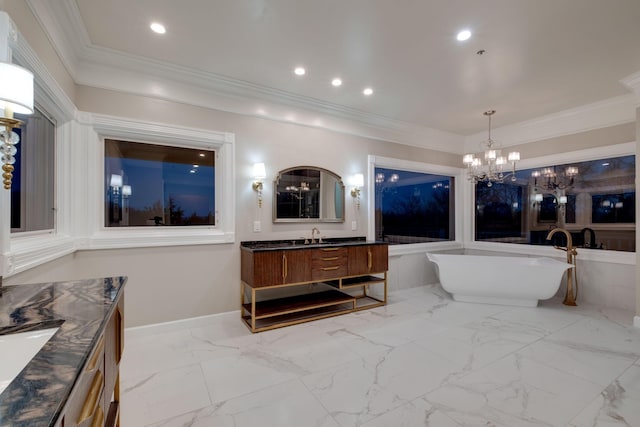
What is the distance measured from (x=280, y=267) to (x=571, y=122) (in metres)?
4.57

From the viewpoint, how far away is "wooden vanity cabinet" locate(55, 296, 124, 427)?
737mm

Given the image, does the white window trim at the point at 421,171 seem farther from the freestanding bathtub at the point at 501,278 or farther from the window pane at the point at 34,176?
the window pane at the point at 34,176

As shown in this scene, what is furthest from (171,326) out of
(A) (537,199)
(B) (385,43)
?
(A) (537,199)

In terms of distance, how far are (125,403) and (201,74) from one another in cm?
300

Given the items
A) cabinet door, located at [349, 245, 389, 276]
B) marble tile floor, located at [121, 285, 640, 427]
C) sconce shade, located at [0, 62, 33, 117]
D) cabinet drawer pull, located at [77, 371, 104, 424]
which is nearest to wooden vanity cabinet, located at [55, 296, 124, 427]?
cabinet drawer pull, located at [77, 371, 104, 424]

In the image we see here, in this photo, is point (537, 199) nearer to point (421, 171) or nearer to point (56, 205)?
point (421, 171)

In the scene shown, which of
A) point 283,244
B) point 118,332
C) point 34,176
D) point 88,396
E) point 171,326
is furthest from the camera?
point 283,244

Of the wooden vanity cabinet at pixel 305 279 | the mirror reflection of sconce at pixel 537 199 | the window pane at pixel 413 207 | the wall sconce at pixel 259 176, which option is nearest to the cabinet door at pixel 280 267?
the wooden vanity cabinet at pixel 305 279

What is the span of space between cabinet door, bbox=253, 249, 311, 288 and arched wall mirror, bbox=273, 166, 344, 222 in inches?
24.6

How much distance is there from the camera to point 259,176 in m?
3.48

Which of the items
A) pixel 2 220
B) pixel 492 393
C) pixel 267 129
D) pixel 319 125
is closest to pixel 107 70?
pixel 267 129

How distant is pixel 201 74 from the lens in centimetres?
313

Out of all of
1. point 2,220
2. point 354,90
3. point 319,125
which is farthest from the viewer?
point 319,125

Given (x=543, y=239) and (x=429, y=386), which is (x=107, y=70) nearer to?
(x=429, y=386)
